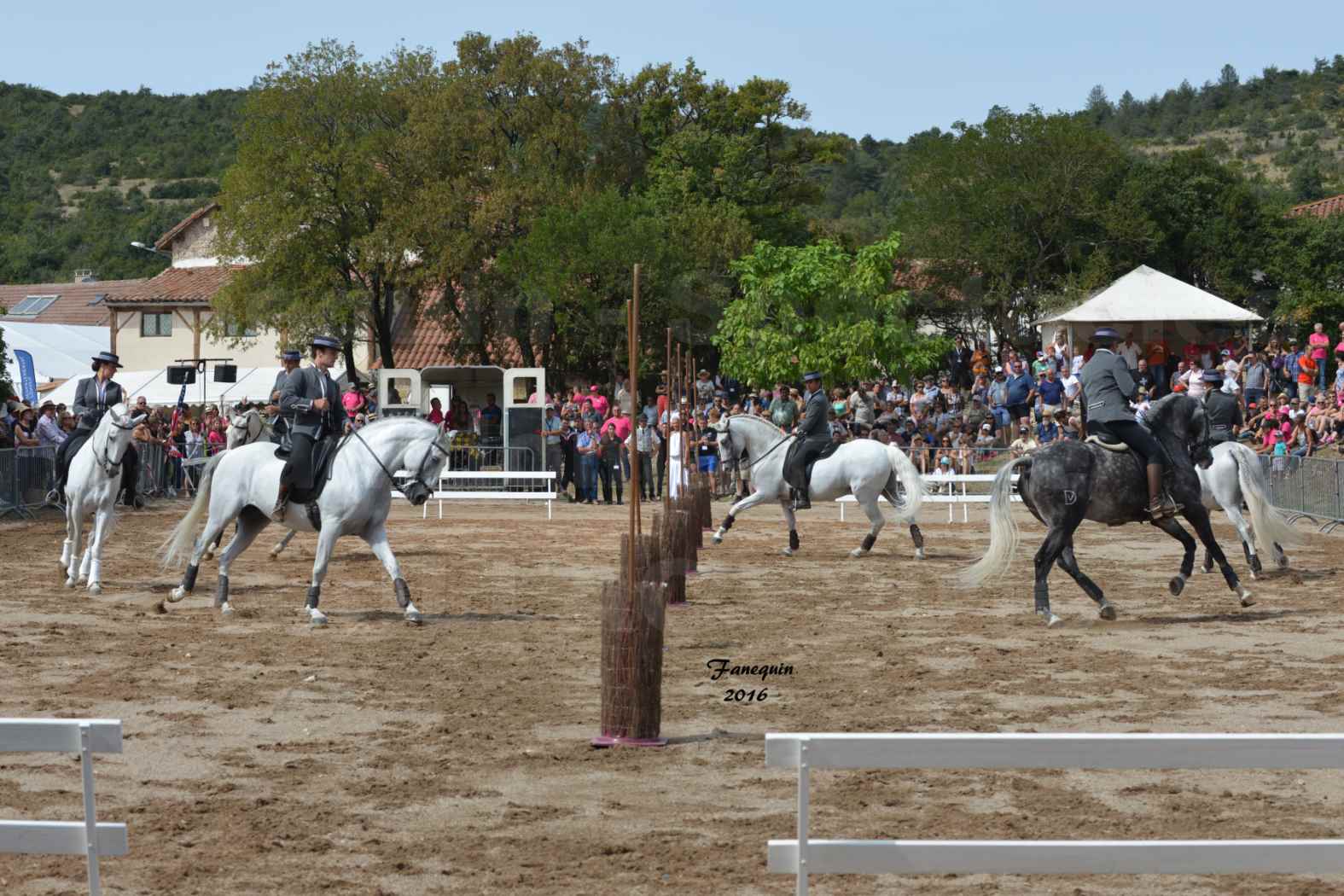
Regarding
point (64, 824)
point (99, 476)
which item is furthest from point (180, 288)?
A: point (64, 824)

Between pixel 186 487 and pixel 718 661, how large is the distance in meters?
26.9

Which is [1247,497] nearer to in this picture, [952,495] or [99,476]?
[952,495]

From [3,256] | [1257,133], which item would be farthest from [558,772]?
[1257,133]

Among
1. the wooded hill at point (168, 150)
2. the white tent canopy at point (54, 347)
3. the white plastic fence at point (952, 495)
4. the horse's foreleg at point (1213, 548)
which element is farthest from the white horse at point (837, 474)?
the wooded hill at point (168, 150)

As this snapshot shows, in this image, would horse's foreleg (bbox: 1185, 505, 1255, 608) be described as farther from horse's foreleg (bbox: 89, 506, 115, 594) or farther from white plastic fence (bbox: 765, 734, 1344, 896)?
horse's foreleg (bbox: 89, 506, 115, 594)

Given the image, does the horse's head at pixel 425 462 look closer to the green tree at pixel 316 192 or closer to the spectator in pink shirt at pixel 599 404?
the spectator in pink shirt at pixel 599 404

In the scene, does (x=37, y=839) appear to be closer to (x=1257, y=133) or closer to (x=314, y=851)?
(x=314, y=851)

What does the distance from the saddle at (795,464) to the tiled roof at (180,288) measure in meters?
48.5

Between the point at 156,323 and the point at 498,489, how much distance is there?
1484 inches

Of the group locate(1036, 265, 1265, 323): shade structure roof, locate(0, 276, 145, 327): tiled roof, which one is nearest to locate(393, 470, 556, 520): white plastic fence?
locate(1036, 265, 1265, 323): shade structure roof

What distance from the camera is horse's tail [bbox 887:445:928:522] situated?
21.6 metres

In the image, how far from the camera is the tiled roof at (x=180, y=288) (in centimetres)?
6781

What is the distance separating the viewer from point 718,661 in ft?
42.9

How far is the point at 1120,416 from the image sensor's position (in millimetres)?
15625
